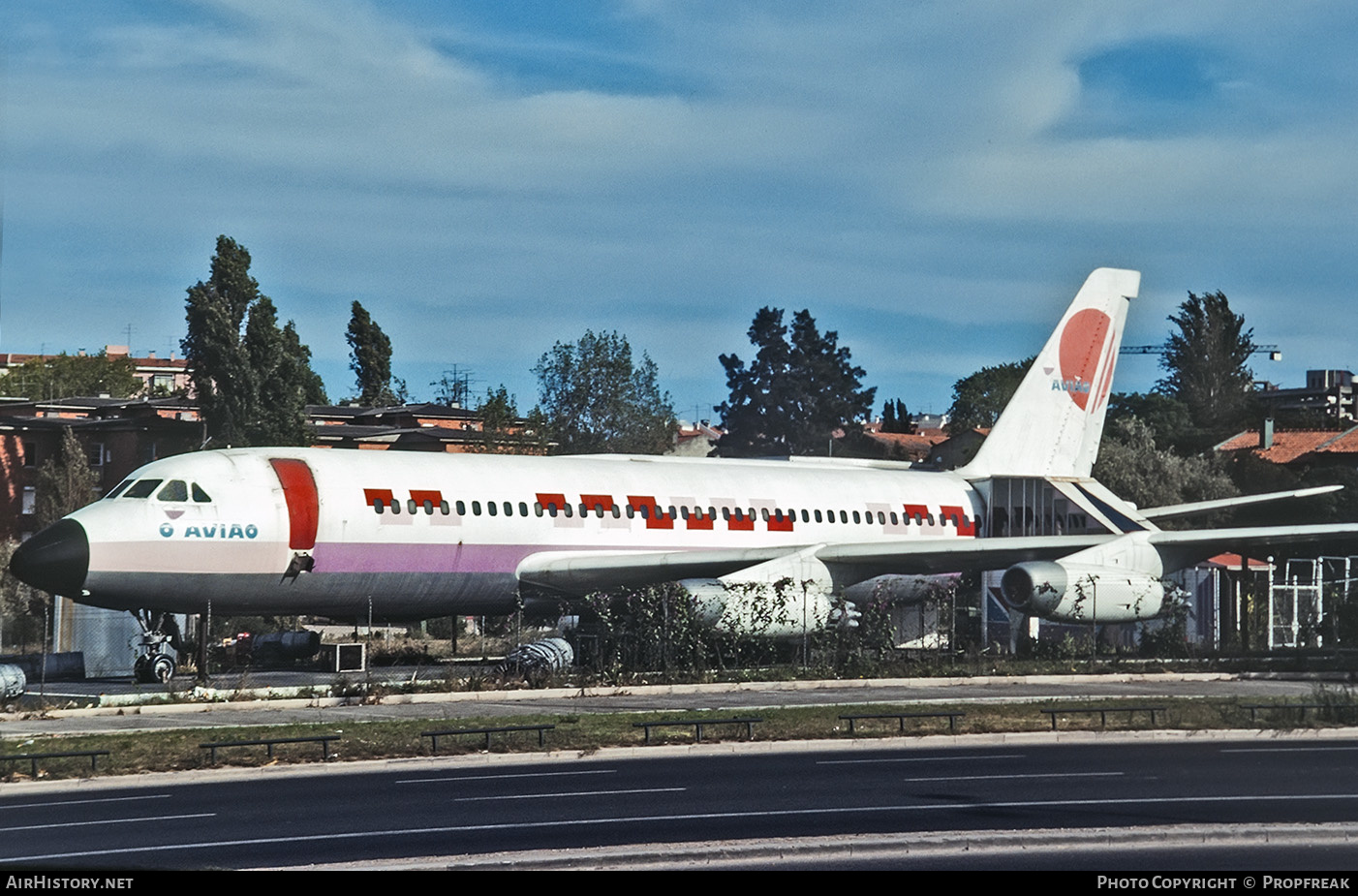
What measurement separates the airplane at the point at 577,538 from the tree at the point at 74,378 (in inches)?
4016

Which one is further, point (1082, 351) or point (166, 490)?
point (1082, 351)

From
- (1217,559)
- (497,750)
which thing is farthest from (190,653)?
(1217,559)

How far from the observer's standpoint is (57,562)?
30.8m

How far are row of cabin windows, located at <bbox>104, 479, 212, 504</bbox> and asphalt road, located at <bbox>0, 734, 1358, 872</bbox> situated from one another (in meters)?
11.8

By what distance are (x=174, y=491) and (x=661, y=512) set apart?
41.0 ft

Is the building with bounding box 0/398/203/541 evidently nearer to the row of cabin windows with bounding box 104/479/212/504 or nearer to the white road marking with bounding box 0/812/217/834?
the row of cabin windows with bounding box 104/479/212/504

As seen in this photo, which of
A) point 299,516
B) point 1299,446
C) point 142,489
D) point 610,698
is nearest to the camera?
point 610,698

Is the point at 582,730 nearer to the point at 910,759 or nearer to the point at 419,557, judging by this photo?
the point at 910,759

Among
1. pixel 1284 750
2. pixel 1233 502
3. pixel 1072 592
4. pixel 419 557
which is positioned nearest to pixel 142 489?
pixel 419 557

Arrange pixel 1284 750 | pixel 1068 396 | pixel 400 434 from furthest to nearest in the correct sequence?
pixel 400 434 → pixel 1068 396 → pixel 1284 750

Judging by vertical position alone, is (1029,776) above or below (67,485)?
below

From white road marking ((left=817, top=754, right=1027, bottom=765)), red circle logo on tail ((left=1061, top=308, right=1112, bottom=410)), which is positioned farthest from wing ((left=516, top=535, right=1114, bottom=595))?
white road marking ((left=817, top=754, right=1027, bottom=765))

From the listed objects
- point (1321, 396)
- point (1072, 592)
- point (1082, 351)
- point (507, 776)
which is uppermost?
point (1321, 396)

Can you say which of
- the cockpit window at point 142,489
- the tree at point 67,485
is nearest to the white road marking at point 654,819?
the cockpit window at point 142,489
